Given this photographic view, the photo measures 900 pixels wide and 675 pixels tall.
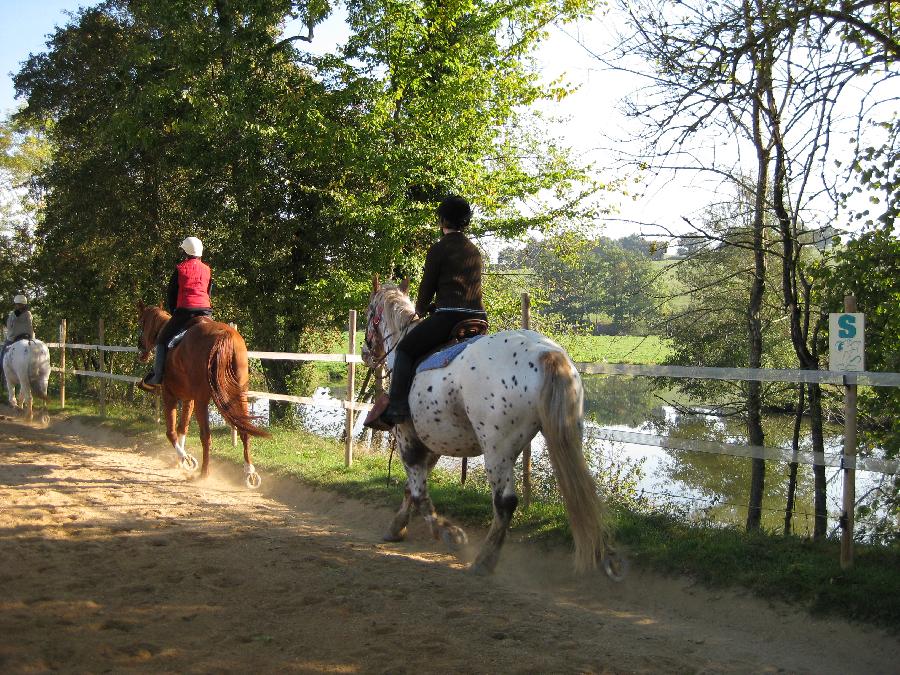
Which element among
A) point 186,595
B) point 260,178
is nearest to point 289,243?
point 260,178

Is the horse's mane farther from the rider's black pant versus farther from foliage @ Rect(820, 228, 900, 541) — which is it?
foliage @ Rect(820, 228, 900, 541)

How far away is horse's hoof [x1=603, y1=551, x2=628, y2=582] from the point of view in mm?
5219

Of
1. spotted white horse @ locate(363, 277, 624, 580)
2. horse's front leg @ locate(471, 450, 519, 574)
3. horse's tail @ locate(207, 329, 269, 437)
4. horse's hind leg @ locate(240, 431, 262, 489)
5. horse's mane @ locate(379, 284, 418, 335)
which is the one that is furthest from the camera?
horse's hind leg @ locate(240, 431, 262, 489)

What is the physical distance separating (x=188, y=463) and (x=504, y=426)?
5952mm

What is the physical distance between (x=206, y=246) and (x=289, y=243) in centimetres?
187

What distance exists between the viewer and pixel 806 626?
453cm

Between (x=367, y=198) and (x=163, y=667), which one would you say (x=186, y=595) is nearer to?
(x=163, y=667)

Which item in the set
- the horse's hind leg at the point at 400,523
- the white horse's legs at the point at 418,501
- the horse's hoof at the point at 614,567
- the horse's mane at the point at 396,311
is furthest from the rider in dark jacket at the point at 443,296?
the horse's hoof at the point at 614,567

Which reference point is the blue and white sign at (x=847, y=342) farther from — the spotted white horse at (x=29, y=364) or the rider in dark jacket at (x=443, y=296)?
the spotted white horse at (x=29, y=364)

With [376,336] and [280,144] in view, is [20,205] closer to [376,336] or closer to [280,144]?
[280,144]

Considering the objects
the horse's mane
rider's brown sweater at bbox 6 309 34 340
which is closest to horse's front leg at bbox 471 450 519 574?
the horse's mane

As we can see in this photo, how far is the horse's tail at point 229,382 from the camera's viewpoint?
8.44 metres

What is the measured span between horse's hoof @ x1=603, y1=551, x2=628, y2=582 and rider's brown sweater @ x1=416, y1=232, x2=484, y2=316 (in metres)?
2.31

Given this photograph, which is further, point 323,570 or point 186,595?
point 323,570
